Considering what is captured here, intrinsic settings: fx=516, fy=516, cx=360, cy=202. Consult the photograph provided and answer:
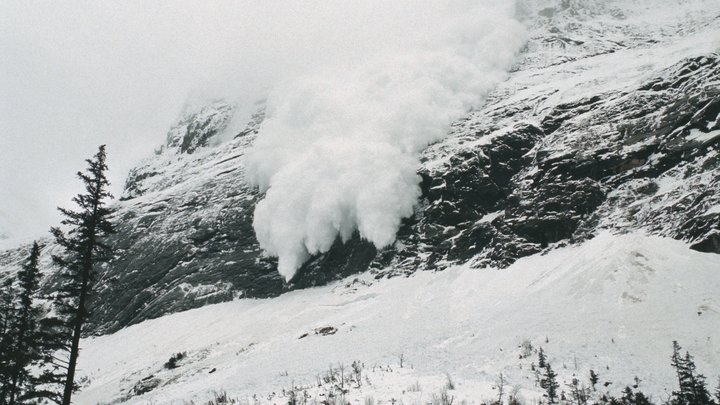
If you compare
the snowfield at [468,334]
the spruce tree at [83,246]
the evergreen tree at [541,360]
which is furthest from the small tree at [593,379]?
the spruce tree at [83,246]

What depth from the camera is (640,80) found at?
60.3 m

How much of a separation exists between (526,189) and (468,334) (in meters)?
27.1

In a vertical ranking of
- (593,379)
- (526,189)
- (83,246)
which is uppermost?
(83,246)

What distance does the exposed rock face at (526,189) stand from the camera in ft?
150

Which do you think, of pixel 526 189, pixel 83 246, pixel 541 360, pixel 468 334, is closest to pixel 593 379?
pixel 541 360

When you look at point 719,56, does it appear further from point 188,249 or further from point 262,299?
point 188,249

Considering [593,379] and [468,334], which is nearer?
[593,379]

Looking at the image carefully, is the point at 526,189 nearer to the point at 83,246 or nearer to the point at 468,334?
the point at 468,334

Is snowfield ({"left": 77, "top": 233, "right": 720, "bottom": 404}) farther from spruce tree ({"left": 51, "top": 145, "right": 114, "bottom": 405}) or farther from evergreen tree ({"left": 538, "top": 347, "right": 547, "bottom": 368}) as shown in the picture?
spruce tree ({"left": 51, "top": 145, "right": 114, "bottom": 405})

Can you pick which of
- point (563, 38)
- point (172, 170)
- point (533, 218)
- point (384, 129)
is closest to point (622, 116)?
point (533, 218)

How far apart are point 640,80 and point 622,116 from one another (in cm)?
876

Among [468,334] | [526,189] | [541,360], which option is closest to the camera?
[541,360]

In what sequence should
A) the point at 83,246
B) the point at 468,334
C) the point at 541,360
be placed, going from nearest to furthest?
1. the point at 83,246
2. the point at 541,360
3. the point at 468,334

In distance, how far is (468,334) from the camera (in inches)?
1298
